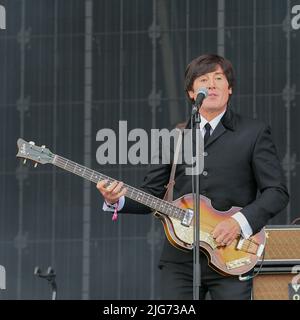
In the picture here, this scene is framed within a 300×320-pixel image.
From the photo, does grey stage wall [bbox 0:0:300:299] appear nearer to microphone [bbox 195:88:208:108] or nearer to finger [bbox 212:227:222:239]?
finger [bbox 212:227:222:239]

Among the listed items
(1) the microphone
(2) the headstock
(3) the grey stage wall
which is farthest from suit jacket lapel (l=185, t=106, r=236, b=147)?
(3) the grey stage wall

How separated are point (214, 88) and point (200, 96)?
352mm

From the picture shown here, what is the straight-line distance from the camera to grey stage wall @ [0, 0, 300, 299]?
47.8 feet

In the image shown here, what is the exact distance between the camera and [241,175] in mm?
7297

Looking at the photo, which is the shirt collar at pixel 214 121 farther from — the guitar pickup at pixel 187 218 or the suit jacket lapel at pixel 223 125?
the guitar pickup at pixel 187 218

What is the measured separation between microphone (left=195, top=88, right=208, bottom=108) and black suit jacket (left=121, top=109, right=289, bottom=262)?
1.25 ft

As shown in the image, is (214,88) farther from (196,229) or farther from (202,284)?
(202,284)

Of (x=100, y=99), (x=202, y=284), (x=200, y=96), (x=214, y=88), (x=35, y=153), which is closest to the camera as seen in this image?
(x=200, y=96)

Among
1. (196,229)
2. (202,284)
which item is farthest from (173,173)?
(202,284)

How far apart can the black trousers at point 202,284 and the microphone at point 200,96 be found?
0.94m

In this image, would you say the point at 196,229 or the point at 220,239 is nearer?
the point at 196,229

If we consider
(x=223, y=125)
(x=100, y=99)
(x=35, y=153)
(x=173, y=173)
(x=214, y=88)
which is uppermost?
(x=100, y=99)

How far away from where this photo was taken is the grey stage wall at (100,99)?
573 inches

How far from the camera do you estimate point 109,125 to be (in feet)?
48.2
